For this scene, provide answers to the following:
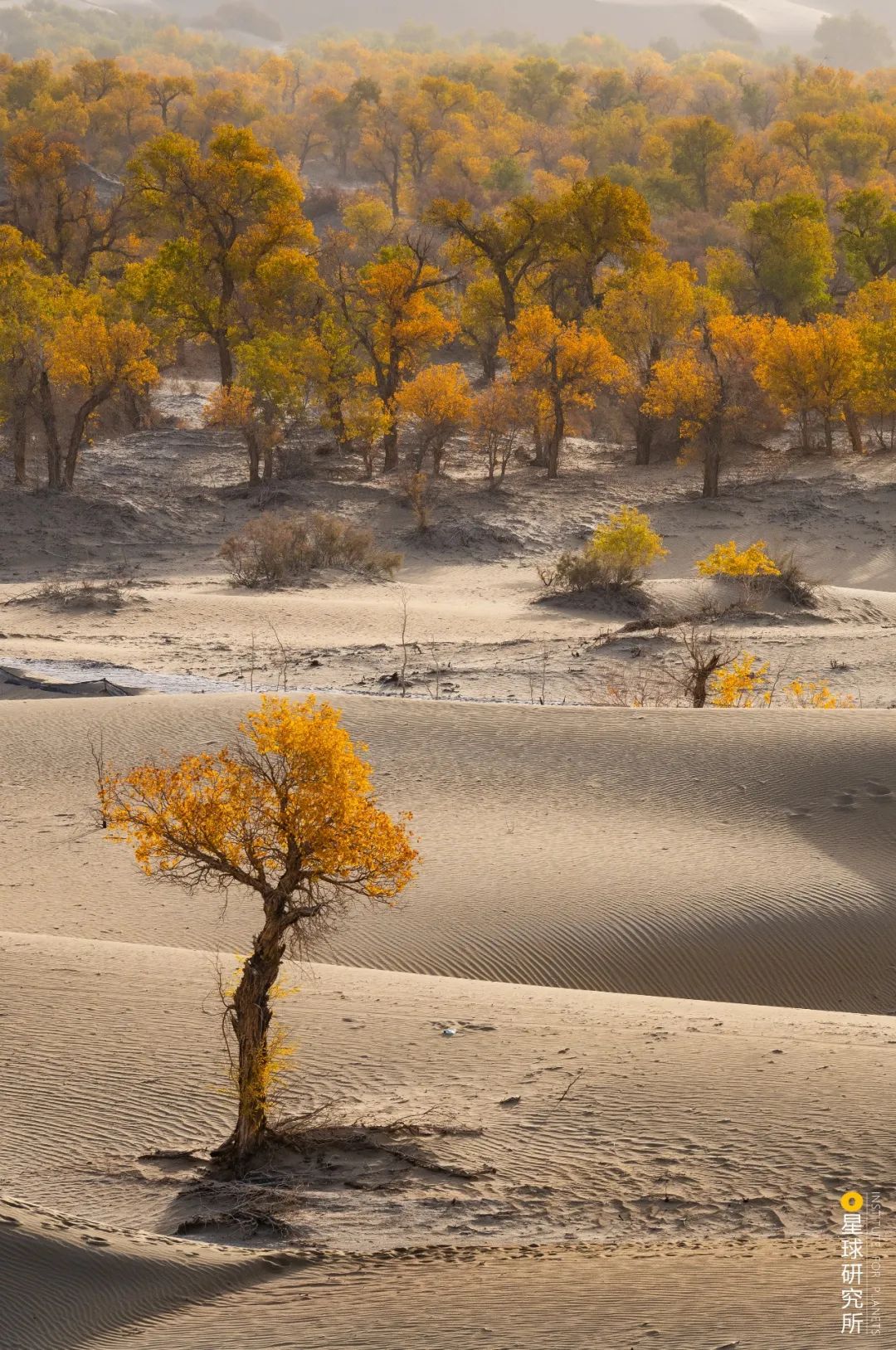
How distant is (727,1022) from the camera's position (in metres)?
10.7

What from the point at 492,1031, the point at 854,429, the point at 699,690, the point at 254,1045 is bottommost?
the point at 492,1031

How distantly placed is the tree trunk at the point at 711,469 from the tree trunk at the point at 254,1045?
110 feet

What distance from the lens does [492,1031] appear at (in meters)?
10.3

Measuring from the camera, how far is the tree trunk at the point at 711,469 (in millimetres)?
40719

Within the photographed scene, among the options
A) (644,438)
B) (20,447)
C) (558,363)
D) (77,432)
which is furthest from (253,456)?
(644,438)

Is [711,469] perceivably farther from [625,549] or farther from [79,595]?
[79,595]

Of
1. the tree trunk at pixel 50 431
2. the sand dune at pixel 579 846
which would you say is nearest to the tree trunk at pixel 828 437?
the tree trunk at pixel 50 431

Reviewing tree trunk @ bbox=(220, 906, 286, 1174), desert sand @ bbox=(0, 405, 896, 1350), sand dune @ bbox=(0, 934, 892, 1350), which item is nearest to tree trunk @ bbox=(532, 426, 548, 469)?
desert sand @ bbox=(0, 405, 896, 1350)

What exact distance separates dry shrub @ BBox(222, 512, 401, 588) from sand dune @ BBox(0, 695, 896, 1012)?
44.9ft

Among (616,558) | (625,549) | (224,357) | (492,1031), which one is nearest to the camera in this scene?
(492,1031)

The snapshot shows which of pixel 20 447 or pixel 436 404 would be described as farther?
pixel 436 404

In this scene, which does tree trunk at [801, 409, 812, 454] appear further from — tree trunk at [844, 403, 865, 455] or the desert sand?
the desert sand

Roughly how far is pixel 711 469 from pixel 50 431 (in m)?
17.7

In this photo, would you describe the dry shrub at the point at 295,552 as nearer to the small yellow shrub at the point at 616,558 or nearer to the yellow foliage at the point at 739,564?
the small yellow shrub at the point at 616,558
